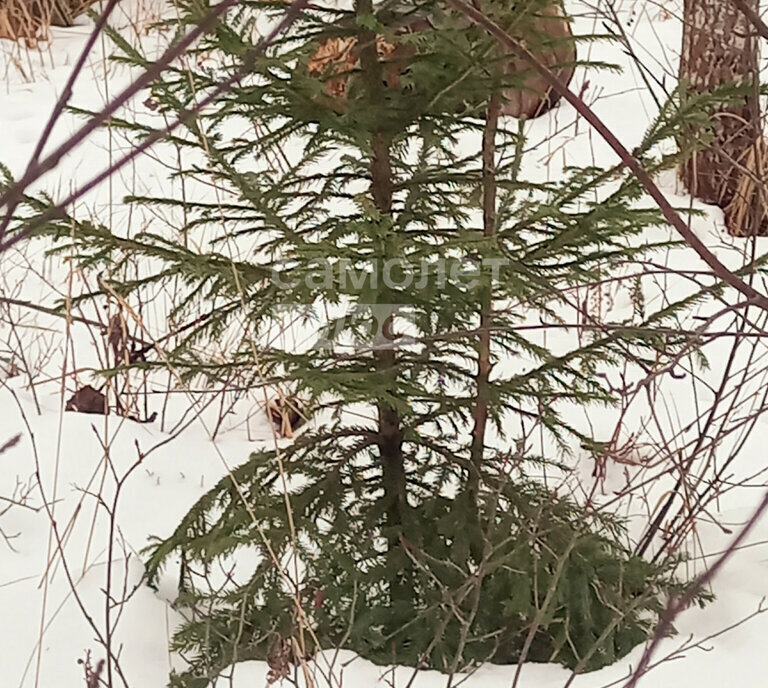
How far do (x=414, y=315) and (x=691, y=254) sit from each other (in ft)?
8.19

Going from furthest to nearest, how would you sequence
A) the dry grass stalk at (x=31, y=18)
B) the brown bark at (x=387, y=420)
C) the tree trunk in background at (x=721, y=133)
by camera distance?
the dry grass stalk at (x=31, y=18), the tree trunk in background at (x=721, y=133), the brown bark at (x=387, y=420)

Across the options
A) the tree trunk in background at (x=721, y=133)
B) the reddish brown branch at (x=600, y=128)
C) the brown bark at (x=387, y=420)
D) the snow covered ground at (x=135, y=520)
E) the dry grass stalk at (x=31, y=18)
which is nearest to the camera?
the reddish brown branch at (x=600, y=128)

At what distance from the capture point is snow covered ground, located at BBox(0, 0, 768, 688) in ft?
5.32

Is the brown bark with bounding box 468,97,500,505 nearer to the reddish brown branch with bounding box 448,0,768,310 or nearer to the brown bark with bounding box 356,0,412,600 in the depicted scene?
the brown bark with bounding box 356,0,412,600

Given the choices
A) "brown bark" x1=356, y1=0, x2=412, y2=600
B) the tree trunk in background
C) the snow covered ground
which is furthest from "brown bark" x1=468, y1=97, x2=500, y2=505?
the tree trunk in background

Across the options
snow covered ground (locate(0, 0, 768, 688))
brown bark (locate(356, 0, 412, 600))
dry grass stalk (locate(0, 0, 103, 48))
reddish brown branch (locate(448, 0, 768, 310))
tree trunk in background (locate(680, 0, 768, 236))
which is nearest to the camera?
reddish brown branch (locate(448, 0, 768, 310))

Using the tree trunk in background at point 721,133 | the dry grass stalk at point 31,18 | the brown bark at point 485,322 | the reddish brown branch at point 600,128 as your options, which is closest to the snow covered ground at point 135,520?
the tree trunk in background at point 721,133

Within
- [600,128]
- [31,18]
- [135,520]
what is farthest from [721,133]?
[31,18]

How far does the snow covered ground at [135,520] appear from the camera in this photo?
1.62 meters

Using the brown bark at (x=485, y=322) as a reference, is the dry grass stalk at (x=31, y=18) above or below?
above

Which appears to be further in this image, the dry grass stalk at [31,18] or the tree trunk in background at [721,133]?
the dry grass stalk at [31,18]

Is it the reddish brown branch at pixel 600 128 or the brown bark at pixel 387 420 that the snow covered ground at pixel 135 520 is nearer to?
the brown bark at pixel 387 420

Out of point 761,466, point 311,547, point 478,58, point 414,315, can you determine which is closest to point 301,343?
point 311,547

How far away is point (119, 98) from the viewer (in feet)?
1.43
